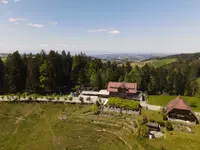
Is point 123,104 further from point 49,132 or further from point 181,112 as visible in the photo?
point 49,132

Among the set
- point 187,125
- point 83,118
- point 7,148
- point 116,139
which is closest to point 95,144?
point 116,139

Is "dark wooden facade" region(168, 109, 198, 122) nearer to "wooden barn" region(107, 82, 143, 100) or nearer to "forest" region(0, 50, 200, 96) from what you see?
"wooden barn" region(107, 82, 143, 100)

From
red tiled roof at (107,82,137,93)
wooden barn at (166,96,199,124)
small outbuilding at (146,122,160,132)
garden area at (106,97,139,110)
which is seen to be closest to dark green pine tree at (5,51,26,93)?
red tiled roof at (107,82,137,93)

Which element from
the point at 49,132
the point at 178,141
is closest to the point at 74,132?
the point at 49,132

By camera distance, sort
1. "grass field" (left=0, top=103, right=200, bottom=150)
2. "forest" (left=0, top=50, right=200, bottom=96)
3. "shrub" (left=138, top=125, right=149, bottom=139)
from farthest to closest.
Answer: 1. "forest" (left=0, top=50, right=200, bottom=96)
2. "shrub" (left=138, top=125, right=149, bottom=139)
3. "grass field" (left=0, top=103, right=200, bottom=150)

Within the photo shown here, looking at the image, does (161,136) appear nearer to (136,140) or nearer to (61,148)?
(136,140)

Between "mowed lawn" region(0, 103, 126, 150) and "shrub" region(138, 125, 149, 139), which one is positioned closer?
"mowed lawn" region(0, 103, 126, 150)
